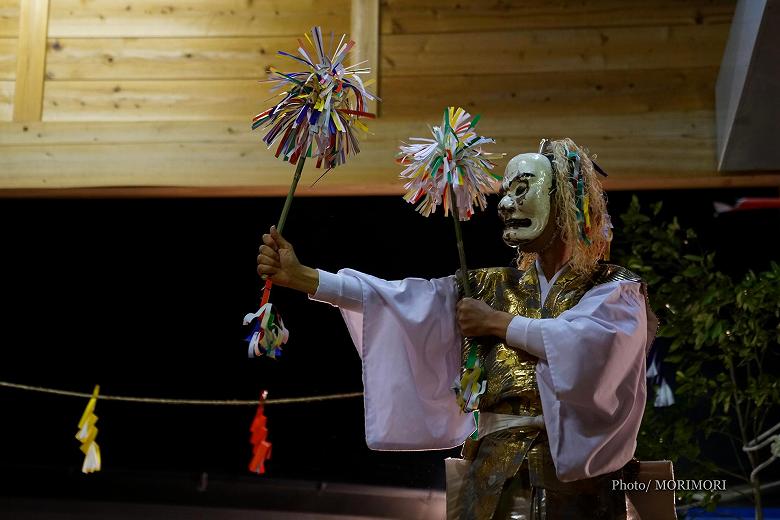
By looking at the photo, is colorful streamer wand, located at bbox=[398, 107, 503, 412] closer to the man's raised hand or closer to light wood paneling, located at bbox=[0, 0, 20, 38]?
the man's raised hand

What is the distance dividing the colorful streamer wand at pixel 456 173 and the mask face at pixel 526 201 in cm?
8

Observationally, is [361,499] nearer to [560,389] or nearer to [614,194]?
[614,194]

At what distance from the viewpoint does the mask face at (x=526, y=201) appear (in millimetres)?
2307

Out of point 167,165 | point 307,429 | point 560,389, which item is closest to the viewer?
point 560,389

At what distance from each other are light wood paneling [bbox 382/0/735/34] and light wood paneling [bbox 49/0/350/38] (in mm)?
278

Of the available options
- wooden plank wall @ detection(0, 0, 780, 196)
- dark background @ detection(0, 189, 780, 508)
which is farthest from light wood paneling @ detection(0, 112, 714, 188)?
dark background @ detection(0, 189, 780, 508)

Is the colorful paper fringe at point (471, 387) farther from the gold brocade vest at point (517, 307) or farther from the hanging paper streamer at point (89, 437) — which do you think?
the hanging paper streamer at point (89, 437)

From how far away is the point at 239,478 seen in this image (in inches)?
186

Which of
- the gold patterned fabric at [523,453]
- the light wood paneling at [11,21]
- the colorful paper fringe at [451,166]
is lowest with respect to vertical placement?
the gold patterned fabric at [523,453]

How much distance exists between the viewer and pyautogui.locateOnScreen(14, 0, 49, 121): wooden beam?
4152mm

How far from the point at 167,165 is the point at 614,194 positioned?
2324 mm

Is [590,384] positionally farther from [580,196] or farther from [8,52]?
[8,52]

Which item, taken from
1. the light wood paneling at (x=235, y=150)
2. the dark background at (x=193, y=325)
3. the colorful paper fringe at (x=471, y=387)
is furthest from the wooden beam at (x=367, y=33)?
the colorful paper fringe at (x=471, y=387)

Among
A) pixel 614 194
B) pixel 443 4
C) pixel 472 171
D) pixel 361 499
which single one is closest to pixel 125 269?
pixel 361 499
